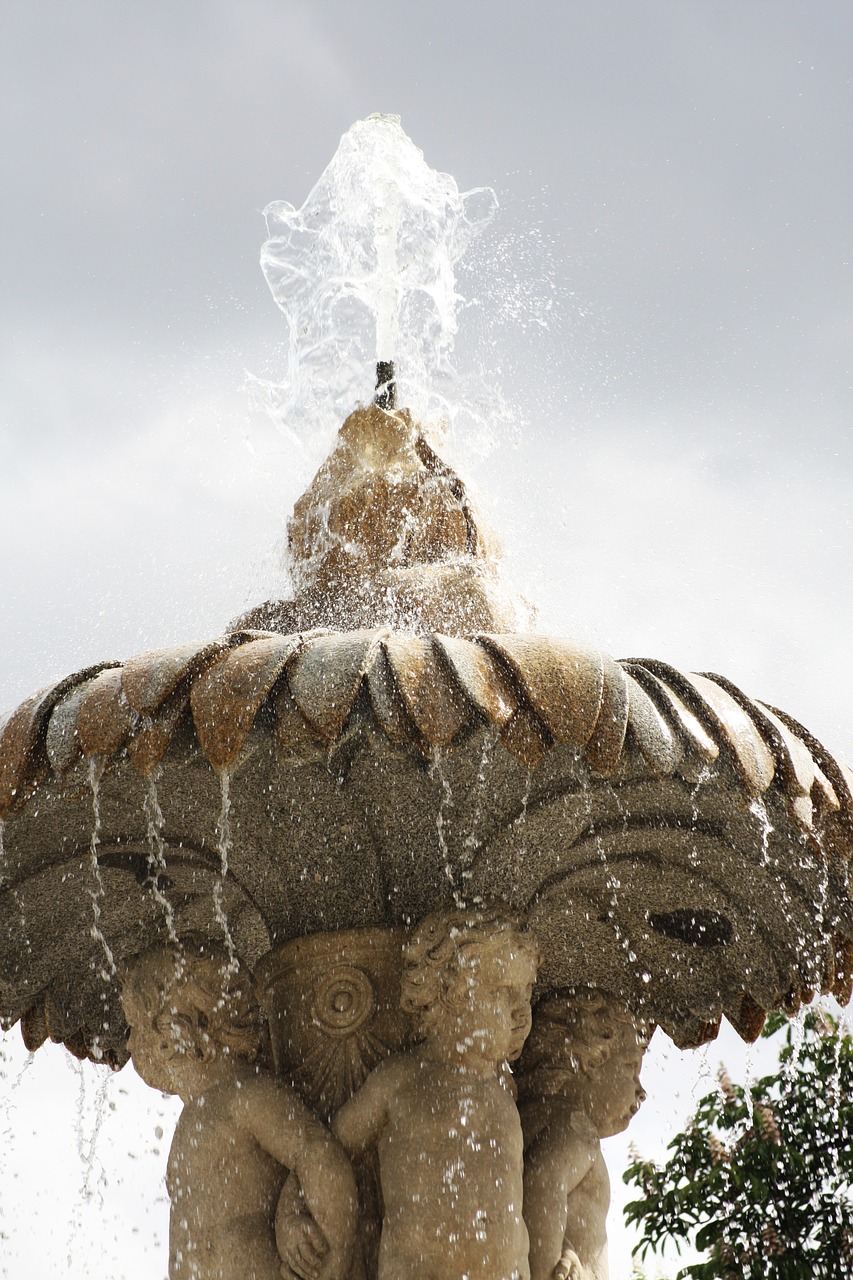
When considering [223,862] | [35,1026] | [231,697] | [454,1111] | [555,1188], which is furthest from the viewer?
[35,1026]

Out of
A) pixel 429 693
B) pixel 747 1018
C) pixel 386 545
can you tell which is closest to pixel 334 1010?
pixel 429 693

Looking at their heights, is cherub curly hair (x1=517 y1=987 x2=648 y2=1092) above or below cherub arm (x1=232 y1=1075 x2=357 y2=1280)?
above

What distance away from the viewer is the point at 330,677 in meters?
3.13

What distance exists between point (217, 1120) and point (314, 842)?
0.85 meters

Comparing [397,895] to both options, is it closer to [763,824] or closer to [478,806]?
Answer: [478,806]

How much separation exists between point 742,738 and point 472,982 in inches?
42.6

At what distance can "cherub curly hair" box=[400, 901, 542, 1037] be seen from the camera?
373cm

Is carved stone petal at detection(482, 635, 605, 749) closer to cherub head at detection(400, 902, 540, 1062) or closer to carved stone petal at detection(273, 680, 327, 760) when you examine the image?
carved stone petal at detection(273, 680, 327, 760)

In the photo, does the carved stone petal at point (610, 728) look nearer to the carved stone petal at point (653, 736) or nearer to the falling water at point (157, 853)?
the carved stone petal at point (653, 736)

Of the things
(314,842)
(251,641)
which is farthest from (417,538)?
(251,641)

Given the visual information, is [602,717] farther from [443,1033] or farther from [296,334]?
[296,334]

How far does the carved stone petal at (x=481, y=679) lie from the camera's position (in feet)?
10.2

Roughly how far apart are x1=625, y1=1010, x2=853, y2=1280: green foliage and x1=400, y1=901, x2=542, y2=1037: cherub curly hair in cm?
365

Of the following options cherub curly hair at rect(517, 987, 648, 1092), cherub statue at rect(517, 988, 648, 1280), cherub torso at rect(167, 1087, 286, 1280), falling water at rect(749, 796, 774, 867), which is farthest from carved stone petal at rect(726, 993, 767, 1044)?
cherub torso at rect(167, 1087, 286, 1280)
